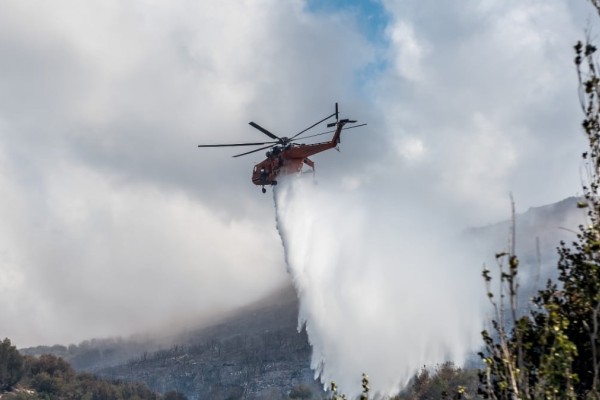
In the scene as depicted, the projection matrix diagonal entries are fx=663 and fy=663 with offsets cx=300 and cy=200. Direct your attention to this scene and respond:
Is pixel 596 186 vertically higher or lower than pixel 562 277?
higher

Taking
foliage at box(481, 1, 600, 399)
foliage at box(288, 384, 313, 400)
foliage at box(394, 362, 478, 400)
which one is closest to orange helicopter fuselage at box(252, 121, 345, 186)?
foliage at box(394, 362, 478, 400)

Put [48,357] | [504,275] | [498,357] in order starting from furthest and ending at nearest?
[48,357], [498,357], [504,275]

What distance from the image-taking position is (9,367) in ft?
410

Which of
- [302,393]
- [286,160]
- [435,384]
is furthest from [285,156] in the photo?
[302,393]

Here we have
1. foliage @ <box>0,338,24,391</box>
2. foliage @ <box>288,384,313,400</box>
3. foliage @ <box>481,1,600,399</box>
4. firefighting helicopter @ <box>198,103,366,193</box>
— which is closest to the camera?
foliage @ <box>481,1,600,399</box>

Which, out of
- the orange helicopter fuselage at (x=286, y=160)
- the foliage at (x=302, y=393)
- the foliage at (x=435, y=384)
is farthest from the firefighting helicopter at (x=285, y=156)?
the foliage at (x=302, y=393)

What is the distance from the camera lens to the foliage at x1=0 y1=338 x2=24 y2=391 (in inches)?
4818

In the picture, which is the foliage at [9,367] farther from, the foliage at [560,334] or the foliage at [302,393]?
the foliage at [560,334]

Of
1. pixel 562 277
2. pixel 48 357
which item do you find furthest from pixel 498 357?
pixel 48 357

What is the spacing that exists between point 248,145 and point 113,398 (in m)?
90.1

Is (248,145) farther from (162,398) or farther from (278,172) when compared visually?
(162,398)

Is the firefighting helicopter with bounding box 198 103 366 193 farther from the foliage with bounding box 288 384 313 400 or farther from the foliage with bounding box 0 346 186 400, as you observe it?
the foliage with bounding box 288 384 313 400

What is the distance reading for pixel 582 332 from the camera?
66.2 feet

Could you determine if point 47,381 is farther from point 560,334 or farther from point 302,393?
point 560,334
